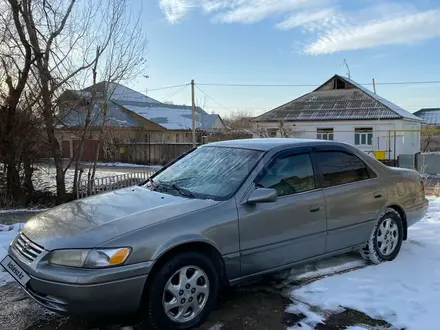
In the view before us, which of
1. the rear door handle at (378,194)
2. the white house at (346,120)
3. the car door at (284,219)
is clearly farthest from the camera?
the white house at (346,120)

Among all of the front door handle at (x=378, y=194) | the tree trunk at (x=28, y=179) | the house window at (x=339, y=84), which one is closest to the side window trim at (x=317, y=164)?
the front door handle at (x=378, y=194)

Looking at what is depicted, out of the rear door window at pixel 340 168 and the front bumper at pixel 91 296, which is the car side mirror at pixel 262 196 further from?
the front bumper at pixel 91 296

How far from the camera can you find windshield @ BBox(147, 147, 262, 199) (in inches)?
152

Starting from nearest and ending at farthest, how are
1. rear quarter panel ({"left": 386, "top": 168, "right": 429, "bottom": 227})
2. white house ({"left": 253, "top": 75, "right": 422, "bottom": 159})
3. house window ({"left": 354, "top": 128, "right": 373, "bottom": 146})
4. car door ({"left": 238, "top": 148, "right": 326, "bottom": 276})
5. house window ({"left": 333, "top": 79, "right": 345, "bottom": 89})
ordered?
1. car door ({"left": 238, "top": 148, "right": 326, "bottom": 276})
2. rear quarter panel ({"left": 386, "top": 168, "right": 429, "bottom": 227})
3. white house ({"left": 253, "top": 75, "right": 422, "bottom": 159})
4. house window ({"left": 354, "top": 128, "right": 373, "bottom": 146})
5. house window ({"left": 333, "top": 79, "right": 345, "bottom": 89})

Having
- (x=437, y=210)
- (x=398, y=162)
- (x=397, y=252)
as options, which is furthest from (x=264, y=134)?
(x=397, y=252)

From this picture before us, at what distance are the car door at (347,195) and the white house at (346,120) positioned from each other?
22808 mm

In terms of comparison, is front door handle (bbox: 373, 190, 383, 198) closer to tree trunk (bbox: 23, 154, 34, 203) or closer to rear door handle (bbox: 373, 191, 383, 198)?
rear door handle (bbox: 373, 191, 383, 198)

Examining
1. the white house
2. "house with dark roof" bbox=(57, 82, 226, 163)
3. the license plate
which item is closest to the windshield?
the license plate

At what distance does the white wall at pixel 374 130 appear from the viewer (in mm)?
27922

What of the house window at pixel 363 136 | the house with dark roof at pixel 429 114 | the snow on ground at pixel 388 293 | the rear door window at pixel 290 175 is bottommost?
the snow on ground at pixel 388 293

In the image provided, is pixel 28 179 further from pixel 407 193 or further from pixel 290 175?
pixel 407 193

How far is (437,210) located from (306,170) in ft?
15.1

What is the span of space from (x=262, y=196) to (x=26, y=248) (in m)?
2.04

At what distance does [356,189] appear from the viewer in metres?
4.62
